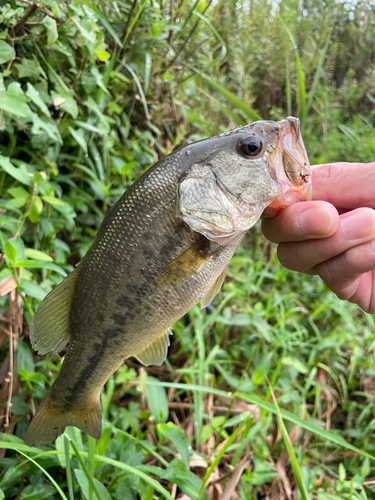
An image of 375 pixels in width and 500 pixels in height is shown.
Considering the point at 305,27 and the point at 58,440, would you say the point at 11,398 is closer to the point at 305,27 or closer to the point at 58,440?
the point at 58,440

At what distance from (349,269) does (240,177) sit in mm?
573

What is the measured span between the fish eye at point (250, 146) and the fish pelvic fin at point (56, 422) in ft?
3.57

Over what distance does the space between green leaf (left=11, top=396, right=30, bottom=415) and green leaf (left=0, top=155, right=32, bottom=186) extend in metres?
0.92

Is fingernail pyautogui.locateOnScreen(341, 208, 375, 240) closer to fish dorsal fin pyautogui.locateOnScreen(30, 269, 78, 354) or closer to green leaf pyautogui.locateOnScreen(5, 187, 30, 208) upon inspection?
fish dorsal fin pyautogui.locateOnScreen(30, 269, 78, 354)

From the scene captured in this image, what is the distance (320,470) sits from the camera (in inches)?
→ 83.8

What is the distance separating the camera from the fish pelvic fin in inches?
49.8

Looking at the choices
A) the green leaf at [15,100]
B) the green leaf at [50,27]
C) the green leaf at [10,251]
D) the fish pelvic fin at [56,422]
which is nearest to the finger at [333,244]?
the fish pelvic fin at [56,422]

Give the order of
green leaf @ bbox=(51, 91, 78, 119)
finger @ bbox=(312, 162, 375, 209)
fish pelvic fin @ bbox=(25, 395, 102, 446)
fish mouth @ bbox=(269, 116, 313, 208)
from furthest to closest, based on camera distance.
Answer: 1. green leaf @ bbox=(51, 91, 78, 119)
2. finger @ bbox=(312, 162, 375, 209)
3. fish pelvic fin @ bbox=(25, 395, 102, 446)
4. fish mouth @ bbox=(269, 116, 313, 208)

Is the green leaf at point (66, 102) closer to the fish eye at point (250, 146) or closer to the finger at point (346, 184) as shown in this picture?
the fish eye at point (250, 146)

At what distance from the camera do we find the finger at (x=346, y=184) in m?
1.38

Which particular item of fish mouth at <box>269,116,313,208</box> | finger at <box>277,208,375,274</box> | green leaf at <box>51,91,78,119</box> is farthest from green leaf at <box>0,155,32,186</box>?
finger at <box>277,208,375,274</box>

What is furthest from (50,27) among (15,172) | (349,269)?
(349,269)

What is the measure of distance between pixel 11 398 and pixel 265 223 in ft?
4.23

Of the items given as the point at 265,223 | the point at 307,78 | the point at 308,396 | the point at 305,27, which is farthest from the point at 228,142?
the point at 305,27
